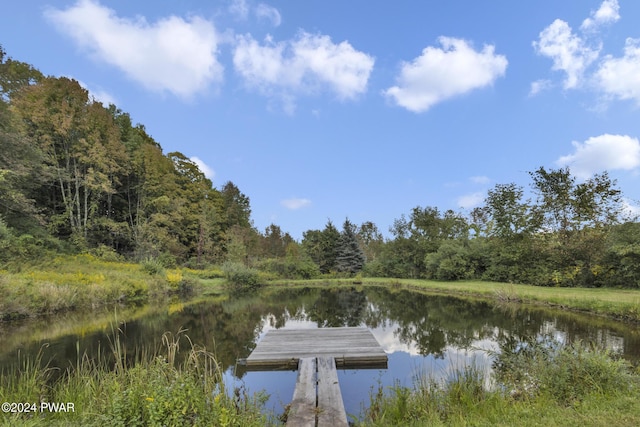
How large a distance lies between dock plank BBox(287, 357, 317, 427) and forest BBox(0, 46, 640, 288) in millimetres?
15429

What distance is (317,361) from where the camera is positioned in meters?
6.48

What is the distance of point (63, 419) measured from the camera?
3.60 meters

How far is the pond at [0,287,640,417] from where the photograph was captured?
620 centimetres

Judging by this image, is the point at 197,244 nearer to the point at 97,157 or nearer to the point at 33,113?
the point at 97,157

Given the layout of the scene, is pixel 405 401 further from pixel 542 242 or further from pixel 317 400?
pixel 542 242

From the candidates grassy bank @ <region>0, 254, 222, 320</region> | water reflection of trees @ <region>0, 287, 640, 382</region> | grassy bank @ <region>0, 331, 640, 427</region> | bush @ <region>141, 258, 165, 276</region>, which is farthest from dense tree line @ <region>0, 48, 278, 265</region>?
grassy bank @ <region>0, 331, 640, 427</region>

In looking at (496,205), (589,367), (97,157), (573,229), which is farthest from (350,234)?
(589,367)

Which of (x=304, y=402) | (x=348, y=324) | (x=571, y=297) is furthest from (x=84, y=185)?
(x=571, y=297)

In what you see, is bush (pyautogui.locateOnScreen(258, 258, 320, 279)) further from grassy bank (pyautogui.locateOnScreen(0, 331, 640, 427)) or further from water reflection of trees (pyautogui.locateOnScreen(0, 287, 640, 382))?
grassy bank (pyautogui.locateOnScreen(0, 331, 640, 427))

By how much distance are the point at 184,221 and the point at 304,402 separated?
106ft

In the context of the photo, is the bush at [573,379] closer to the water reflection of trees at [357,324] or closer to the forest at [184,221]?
the water reflection of trees at [357,324]

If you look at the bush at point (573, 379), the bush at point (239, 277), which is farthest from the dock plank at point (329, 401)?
the bush at point (239, 277)

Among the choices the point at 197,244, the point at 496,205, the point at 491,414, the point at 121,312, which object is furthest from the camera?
the point at 197,244

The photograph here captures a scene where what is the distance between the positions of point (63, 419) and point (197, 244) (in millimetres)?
30764
